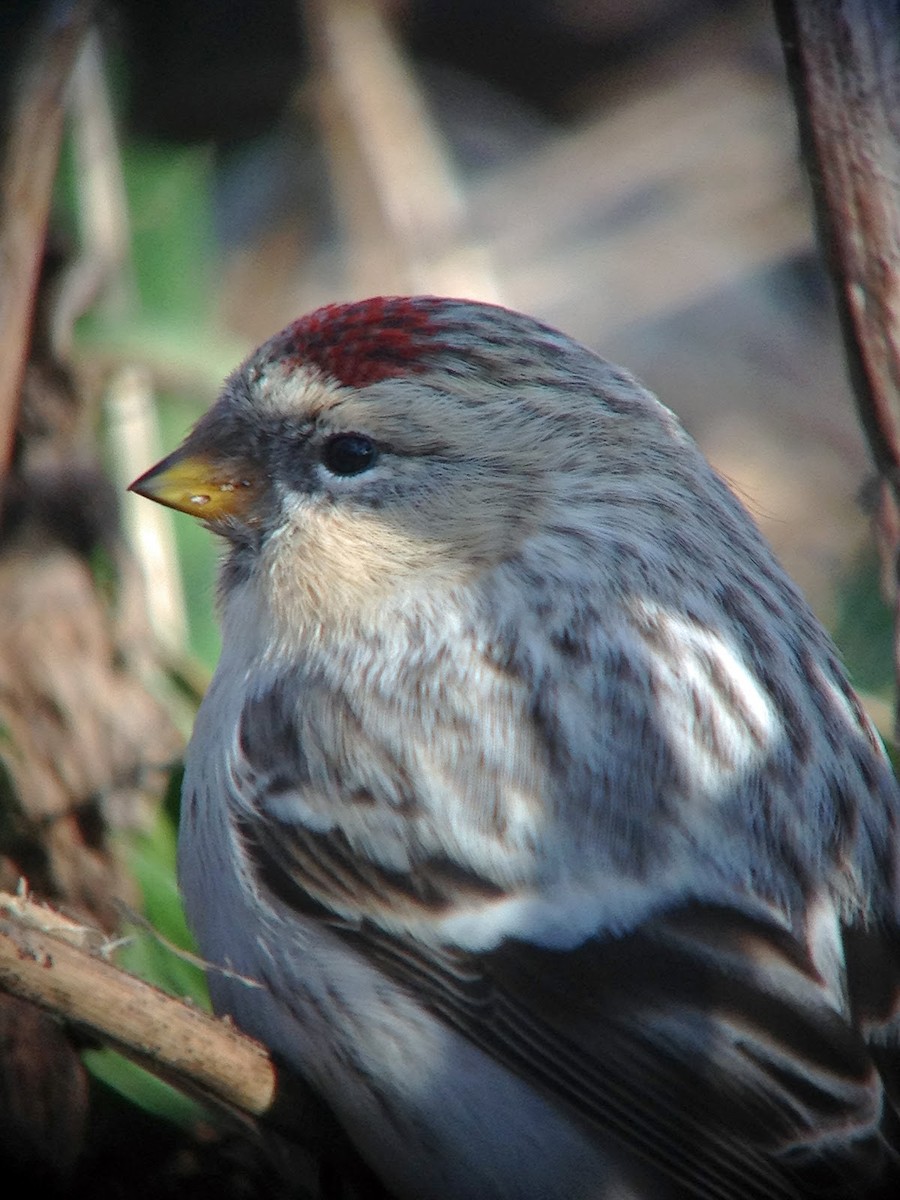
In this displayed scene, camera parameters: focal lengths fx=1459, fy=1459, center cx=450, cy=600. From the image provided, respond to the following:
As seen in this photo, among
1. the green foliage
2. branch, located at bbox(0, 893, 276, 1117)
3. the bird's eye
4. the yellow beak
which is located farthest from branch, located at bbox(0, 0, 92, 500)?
the green foliage

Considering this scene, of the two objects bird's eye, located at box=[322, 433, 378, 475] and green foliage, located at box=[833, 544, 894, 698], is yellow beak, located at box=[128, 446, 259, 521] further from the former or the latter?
green foliage, located at box=[833, 544, 894, 698]

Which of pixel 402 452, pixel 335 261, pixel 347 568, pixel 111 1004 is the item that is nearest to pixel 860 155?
pixel 402 452

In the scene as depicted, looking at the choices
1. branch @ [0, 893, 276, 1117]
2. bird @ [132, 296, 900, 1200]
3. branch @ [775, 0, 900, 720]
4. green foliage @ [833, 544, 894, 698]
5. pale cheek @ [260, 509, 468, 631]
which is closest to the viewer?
branch @ [0, 893, 276, 1117]

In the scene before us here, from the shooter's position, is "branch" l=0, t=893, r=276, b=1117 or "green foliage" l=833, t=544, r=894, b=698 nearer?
"branch" l=0, t=893, r=276, b=1117

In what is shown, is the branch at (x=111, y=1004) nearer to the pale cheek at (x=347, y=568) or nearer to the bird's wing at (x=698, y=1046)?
the bird's wing at (x=698, y=1046)

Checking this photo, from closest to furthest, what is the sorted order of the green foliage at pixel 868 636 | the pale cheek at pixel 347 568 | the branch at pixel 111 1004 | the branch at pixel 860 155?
the branch at pixel 111 1004, the pale cheek at pixel 347 568, the branch at pixel 860 155, the green foliage at pixel 868 636

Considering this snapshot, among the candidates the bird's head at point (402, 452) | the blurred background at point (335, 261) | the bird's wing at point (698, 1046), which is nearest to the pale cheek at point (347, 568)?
the bird's head at point (402, 452)

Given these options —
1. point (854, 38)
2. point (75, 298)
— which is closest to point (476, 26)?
point (75, 298)

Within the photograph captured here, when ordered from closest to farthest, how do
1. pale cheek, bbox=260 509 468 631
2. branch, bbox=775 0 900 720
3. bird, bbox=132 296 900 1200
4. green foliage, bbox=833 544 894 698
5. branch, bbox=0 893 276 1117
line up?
branch, bbox=0 893 276 1117 < bird, bbox=132 296 900 1200 < pale cheek, bbox=260 509 468 631 < branch, bbox=775 0 900 720 < green foliage, bbox=833 544 894 698
